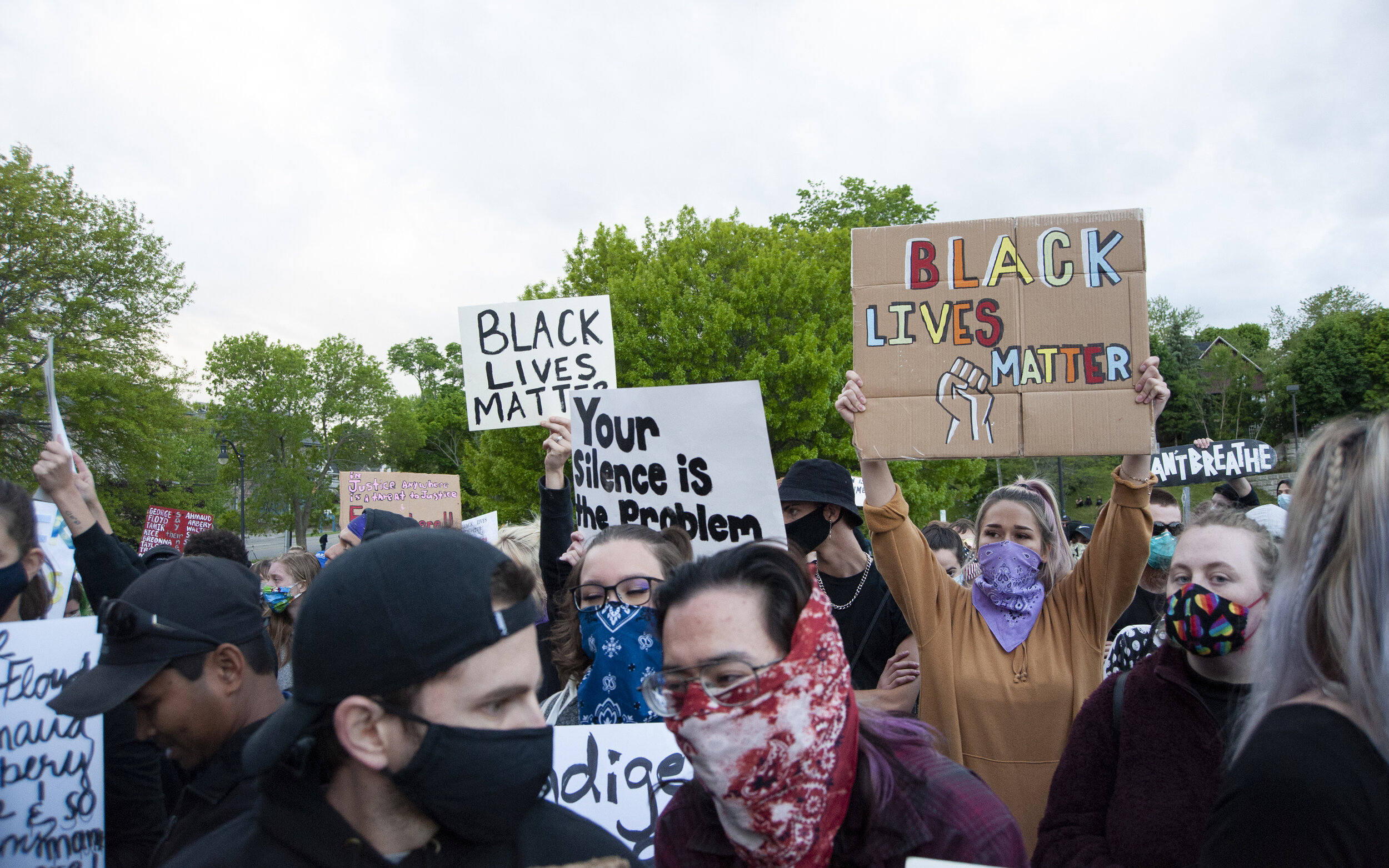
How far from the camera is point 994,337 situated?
3455mm

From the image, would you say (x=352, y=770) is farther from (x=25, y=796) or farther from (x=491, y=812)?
(x=25, y=796)

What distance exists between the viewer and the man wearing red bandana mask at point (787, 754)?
5.59 feet

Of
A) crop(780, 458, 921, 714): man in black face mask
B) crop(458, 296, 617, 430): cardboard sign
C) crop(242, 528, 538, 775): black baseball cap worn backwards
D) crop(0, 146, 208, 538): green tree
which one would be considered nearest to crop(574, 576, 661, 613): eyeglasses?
crop(780, 458, 921, 714): man in black face mask

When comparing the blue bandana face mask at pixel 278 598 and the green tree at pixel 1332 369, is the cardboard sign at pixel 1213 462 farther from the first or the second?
the green tree at pixel 1332 369

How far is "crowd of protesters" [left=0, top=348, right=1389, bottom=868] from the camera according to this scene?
4.35ft

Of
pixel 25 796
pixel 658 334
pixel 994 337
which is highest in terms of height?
pixel 658 334

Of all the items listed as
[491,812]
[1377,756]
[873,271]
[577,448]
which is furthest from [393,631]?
[577,448]

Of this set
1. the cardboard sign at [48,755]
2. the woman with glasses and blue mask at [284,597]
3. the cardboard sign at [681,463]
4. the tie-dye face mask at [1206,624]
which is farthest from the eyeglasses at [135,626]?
the tie-dye face mask at [1206,624]

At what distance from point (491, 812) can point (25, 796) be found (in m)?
2.56

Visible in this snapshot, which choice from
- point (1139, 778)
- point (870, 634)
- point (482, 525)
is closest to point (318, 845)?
point (1139, 778)

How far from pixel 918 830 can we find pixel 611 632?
1356 mm

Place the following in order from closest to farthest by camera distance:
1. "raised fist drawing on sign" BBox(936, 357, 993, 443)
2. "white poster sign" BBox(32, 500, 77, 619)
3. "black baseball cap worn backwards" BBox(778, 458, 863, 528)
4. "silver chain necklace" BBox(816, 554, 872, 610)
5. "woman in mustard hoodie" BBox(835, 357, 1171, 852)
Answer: "woman in mustard hoodie" BBox(835, 357, 1171, 852) → "raised fist drawing on sign" BBox(936, 357, 993, 443) → "silver chain necklace" BBox(816, 554, 872, 610) → "black baseball cap worn backwards" BBox(778, 458, 863, 528) → "white poster sign" BBox(32, 500, 77, 619)

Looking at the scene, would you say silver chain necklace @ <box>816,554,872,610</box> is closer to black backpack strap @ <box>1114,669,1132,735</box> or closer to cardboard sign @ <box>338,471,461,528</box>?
black backpack strap @ <box>1114,669,1132,735</box>

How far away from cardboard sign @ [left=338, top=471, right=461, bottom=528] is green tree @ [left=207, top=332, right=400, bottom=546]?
1476 inches
